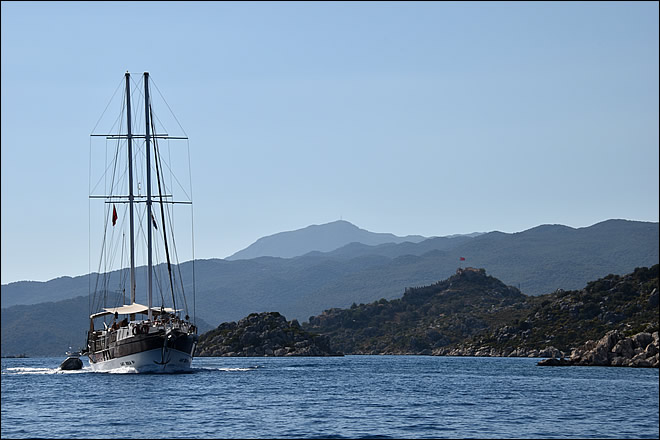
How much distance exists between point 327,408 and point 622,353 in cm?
8706

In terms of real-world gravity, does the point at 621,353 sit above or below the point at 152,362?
below

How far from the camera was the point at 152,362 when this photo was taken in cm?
10569

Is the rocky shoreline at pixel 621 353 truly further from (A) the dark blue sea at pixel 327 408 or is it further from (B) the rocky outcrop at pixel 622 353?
(A) the dark blue sea at pixel 327 408

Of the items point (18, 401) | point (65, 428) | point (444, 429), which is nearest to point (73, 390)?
point (18, 401)

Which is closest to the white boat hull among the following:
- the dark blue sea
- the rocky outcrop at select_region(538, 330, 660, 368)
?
the dark blue sea

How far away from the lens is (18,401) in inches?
3118

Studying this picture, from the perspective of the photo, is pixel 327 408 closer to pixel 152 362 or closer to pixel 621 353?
pixel 152 362

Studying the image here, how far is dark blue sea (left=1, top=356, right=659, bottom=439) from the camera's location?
56344 millimetres

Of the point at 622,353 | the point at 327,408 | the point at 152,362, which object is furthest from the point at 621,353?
the point at 327,408

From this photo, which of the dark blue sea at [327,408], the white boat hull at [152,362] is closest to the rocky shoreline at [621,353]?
the dark blue sea at [327,408]

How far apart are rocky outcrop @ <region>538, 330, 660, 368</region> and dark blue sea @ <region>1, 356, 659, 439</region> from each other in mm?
31068

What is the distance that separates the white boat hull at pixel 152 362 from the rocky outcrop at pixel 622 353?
68981 mm

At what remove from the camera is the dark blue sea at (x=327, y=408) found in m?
56.3

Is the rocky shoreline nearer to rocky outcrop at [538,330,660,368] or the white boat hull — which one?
rocky outcrop at [538,330,660,368]
